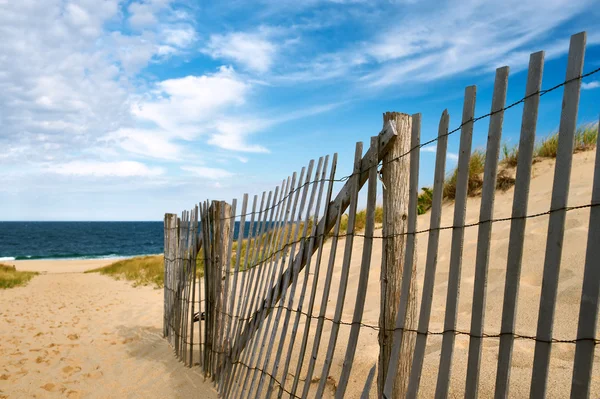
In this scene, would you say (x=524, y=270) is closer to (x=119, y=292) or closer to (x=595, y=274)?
(x=595, y=274)

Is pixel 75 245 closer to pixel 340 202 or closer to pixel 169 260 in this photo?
pixel 169 260

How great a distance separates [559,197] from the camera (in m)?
1.62

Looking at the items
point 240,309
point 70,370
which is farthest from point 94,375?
point 240,309

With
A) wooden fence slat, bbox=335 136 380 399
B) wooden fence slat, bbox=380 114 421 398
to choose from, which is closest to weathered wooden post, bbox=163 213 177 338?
wooden fence slat, bbox=335 136 380 399

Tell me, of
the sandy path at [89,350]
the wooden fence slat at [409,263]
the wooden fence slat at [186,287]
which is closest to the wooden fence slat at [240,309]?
the sandy path at [89,350]

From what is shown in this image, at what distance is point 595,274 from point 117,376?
5272mm

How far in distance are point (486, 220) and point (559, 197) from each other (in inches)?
12.4

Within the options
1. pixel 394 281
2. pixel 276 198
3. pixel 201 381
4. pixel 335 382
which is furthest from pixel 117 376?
pixel 394 281

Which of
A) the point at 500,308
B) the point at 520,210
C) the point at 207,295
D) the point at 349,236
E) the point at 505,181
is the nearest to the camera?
the point at 520,210

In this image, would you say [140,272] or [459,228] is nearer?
[459,228]

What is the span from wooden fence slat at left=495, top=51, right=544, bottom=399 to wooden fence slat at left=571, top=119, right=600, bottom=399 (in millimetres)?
227

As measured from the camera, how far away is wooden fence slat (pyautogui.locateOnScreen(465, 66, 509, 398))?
72.1 inches

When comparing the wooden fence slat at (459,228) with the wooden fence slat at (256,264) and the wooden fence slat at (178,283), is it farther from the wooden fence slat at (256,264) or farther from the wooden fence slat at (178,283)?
the wooden fence slat at (178,283)

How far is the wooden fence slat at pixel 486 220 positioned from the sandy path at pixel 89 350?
3.28 meters
